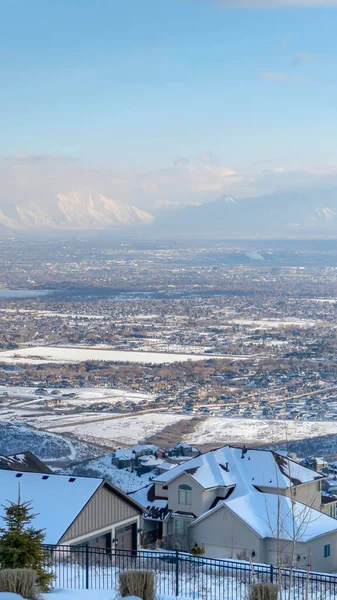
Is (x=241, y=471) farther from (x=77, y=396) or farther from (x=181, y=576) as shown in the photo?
(x=77, y=396)

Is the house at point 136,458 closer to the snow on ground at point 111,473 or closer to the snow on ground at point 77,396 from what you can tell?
the snow on ground at point 111,473

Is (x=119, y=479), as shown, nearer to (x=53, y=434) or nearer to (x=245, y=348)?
(x=53, y=434)

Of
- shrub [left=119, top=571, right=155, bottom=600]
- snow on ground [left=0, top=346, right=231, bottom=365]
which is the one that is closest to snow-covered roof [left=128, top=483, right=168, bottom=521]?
shrub [left=119, top=571, right=155, bottom=600]

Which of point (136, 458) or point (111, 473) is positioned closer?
point (111, 473)

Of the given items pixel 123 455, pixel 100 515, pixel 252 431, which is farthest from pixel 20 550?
pixel 252 431

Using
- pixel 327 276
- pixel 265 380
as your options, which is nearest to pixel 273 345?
pixel 265 380
